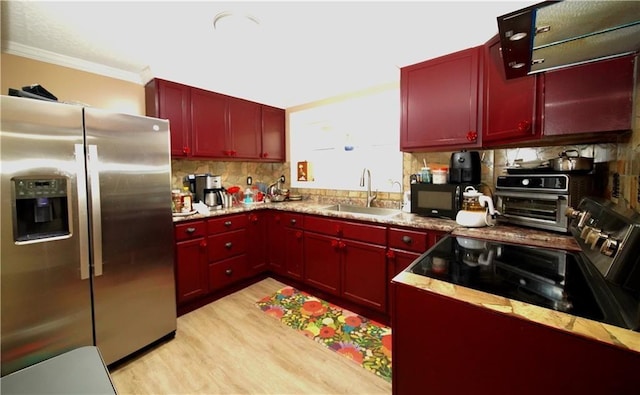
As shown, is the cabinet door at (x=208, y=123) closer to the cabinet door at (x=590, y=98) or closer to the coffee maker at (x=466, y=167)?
the coffee maker at (x=466, y=167)

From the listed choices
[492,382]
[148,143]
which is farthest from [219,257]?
[492,382]

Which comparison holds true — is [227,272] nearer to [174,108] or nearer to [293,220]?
[293,220]

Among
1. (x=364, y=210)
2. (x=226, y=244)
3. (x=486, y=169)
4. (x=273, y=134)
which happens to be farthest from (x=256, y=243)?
(x=486, y=169)

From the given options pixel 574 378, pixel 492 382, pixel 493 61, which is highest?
pixel 493 61

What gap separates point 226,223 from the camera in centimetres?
257

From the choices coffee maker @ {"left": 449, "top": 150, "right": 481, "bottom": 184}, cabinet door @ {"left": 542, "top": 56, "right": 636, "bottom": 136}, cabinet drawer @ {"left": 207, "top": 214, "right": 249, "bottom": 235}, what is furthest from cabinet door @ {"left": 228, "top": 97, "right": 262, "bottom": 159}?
cabinet door @ {"left": 542, "top": 56, "right": 636, "bottom": 136}

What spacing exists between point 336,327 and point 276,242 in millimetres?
1157

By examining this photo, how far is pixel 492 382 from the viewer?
79 cm

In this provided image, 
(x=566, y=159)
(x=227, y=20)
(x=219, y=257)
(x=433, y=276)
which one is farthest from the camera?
(x=219, y=257)

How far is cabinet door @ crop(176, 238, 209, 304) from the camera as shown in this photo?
2.24 metres

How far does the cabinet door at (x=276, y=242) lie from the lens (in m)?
2.86

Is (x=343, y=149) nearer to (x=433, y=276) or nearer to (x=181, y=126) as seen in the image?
(x=181, y=126)

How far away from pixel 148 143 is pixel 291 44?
128 centimetres

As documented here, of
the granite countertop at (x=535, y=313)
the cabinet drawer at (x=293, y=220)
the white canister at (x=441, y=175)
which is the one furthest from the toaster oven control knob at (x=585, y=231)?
the cabinet drawer at (x=293, y=220)
